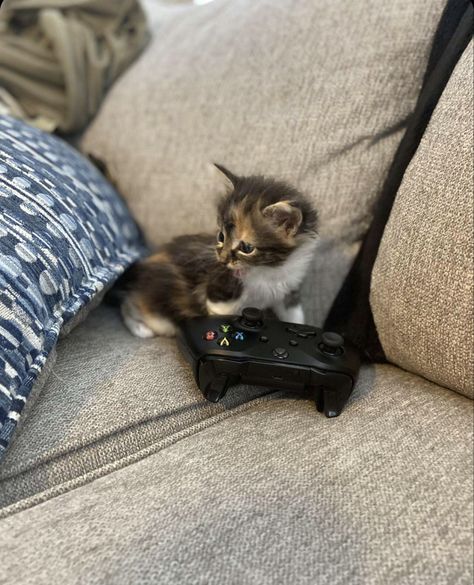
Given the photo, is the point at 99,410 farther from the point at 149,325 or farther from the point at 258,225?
the point at 258,225

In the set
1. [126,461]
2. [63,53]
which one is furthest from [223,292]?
[63,53]

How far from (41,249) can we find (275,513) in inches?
18.0

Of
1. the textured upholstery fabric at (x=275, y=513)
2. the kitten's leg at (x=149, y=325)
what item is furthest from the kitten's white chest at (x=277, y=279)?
Answer: the textured upholstery fabric at (x=275, y=513)

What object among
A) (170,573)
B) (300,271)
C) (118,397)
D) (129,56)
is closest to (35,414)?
(118,397)

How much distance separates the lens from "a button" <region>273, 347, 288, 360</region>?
2.23ft

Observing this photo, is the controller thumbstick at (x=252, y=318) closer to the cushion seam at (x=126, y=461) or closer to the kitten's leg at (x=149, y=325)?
the cushion seam at (x=126, y=461)

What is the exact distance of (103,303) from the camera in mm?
1024

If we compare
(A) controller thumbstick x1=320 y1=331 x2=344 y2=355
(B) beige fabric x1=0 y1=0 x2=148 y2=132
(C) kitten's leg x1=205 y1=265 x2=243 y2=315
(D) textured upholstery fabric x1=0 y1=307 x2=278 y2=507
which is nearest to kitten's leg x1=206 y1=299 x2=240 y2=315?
(C) kitten's leg x1=205 y1=265 x2=243 y2=315

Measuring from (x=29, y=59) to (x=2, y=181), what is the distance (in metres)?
0.66

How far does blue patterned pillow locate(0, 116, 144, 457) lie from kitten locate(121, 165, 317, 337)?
87 millimetres

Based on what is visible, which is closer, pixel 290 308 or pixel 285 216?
pixel 285 216

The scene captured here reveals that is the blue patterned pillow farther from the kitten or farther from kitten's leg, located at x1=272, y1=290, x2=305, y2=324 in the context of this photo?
kitten's leg, located at x1=272, y1=290, x2=305, y2=324

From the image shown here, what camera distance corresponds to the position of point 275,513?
0.53 metres

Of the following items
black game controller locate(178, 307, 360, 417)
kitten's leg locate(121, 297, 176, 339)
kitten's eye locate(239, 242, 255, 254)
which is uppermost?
kitten's eye locate(239, 242, 255, 254)
